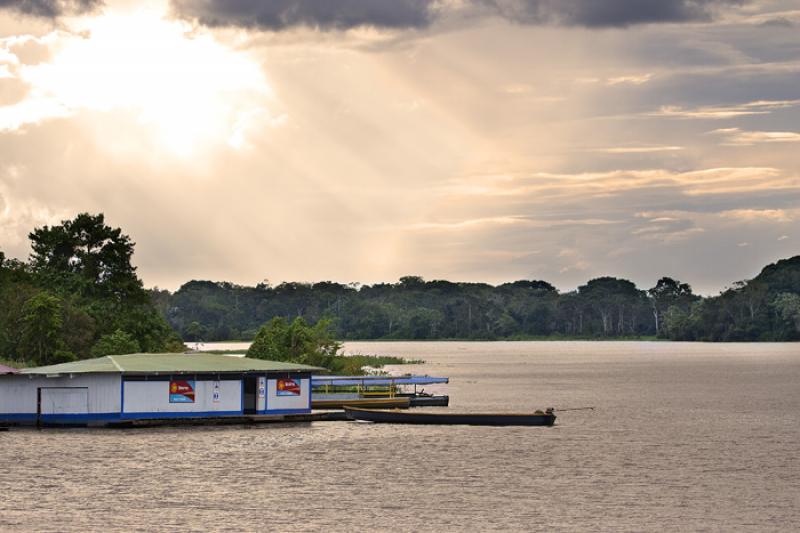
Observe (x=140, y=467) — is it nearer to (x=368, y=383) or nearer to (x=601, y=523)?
(x=601, y=523)

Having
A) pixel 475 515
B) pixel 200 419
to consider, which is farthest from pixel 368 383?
pixel 475 515

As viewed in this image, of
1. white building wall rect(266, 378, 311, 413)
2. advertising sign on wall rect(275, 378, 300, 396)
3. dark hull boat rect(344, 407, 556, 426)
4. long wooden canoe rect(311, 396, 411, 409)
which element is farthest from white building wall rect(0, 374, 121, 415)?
long wooden canoe rect(311, 396, 411, 409)

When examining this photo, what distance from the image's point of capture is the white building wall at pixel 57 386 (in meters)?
82.4

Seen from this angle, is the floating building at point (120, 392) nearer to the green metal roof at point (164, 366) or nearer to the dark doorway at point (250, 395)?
the green metal roof at point (164, 366)

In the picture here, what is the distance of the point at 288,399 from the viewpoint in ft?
292

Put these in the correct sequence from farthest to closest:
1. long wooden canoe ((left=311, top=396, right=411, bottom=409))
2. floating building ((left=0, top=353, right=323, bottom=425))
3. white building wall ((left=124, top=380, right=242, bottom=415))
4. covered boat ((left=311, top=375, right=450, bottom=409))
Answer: covered boat ((left=311, top=375, right=450, bottom=409)), long wooden canoe ((left=311, top=396, right=411, bottom=409)), white building wall ((left=124, top=380, right=242, bottom=415)), floating building ((left=0, top=353, right=323, bottom=425))

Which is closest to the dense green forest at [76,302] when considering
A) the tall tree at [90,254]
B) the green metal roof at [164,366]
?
the tall tree at [90,254]

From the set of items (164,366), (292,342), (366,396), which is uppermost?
(292,342)

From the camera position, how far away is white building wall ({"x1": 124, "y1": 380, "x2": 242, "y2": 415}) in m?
83.3

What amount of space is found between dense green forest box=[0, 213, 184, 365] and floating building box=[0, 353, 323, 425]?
39936 mm

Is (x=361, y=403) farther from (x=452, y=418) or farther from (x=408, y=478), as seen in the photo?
(x=408, y=478)

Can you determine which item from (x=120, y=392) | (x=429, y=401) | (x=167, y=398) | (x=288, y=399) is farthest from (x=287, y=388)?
(x=429, y=401)

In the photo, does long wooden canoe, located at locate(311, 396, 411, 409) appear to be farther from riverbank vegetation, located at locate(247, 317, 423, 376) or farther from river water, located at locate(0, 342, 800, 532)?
riverbank vegetation, located at locate(247, 317, 423, 376)

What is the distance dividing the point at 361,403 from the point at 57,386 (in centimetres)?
3128
